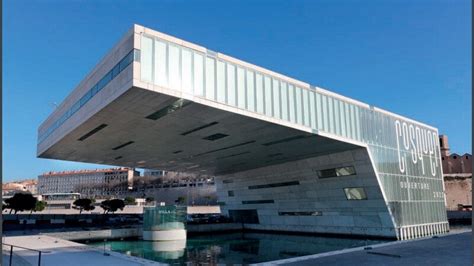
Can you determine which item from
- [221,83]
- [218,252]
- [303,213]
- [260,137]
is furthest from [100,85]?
[303,213]

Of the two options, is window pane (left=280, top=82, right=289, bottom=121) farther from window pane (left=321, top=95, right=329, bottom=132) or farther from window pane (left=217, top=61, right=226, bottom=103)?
window pane (left=217, top=61, right=226, bottom=103)

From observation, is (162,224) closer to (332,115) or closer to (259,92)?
(259,92)

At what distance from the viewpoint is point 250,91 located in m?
23.0

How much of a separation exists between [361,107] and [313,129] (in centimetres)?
721

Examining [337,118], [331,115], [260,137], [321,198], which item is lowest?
[321,198]

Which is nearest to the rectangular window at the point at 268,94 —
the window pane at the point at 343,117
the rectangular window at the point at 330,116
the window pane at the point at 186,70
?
the window pane at the point at 186,70

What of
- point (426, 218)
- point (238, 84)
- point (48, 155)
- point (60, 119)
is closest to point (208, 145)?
point (238, 84)

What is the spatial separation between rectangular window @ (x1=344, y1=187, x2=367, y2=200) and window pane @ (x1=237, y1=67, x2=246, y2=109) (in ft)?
51.7

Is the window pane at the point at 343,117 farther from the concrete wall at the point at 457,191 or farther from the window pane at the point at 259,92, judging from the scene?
the concrete wall at the point at 457,191

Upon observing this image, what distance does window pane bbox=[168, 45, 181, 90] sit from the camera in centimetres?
1968

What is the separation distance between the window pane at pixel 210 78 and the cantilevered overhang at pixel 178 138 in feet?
2.54

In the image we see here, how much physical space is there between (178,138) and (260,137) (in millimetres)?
6614

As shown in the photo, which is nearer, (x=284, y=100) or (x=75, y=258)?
(x=75, y=258)

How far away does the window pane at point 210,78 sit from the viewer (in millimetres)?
21047
